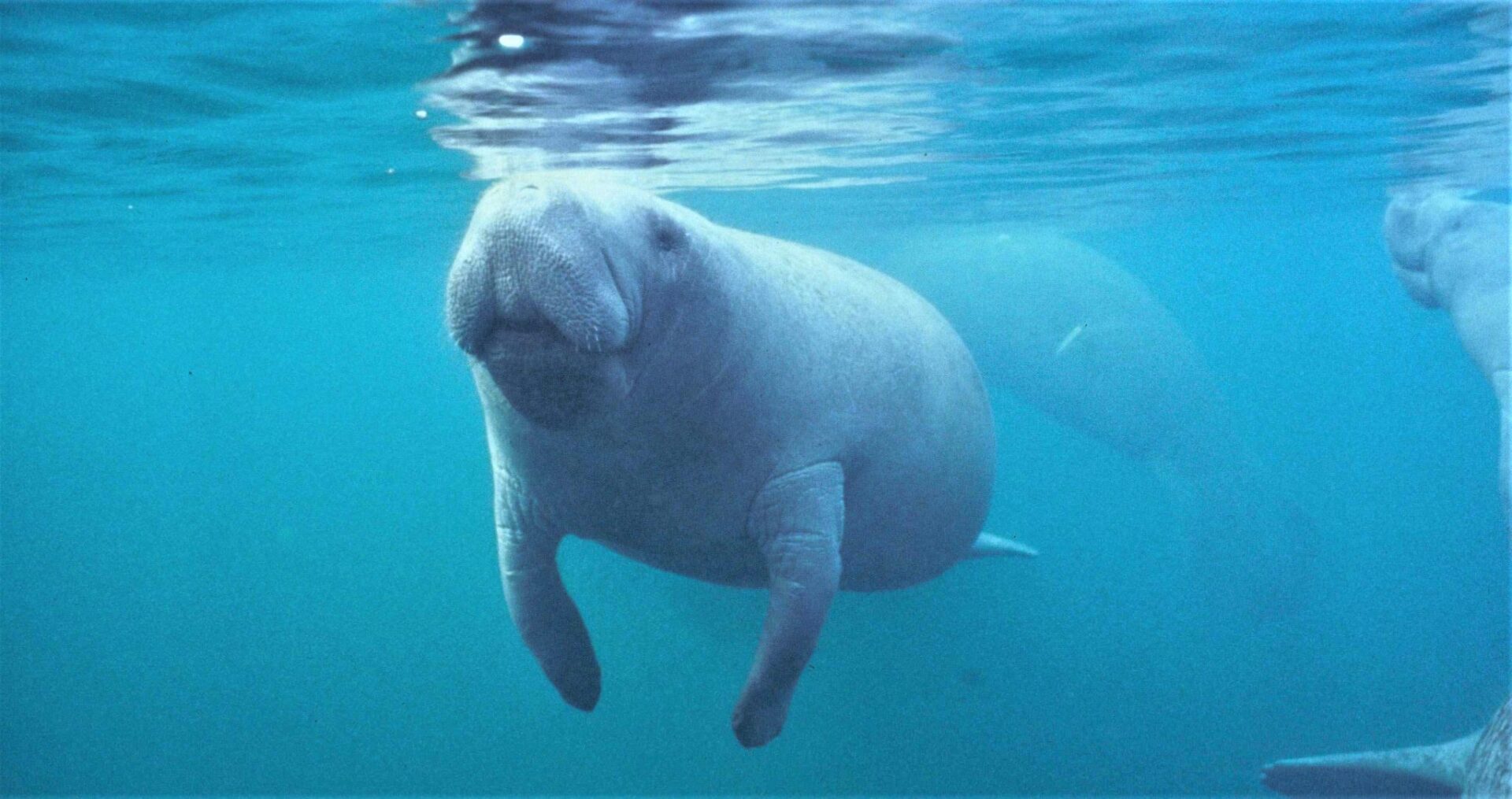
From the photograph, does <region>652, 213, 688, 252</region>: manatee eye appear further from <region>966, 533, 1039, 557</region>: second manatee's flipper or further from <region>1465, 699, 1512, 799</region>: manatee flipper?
<region>966, 533, 1039, 557</region>: second manatee's flipper

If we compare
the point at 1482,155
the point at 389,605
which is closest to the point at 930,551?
the point at 1482,155

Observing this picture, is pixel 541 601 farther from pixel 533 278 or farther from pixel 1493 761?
pixel 1493 761

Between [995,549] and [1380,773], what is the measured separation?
2.89 m

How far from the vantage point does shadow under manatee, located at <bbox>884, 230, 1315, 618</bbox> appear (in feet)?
35.9

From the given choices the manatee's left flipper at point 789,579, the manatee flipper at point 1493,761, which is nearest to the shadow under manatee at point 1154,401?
the manatee flipper at point 1493,761

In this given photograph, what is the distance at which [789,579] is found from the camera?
4.25m

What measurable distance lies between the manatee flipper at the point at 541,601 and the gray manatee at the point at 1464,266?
248 inches

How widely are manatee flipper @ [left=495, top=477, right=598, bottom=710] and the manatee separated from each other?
14.1 ft

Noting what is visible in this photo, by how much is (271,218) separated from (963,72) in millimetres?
12440

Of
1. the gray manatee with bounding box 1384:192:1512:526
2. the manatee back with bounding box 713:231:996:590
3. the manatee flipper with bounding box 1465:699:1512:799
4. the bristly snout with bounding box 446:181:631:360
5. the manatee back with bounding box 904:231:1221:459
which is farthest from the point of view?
the manatee back with bounding box 904:231:1221:459

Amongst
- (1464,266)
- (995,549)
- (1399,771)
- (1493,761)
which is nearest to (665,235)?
(1493,761)

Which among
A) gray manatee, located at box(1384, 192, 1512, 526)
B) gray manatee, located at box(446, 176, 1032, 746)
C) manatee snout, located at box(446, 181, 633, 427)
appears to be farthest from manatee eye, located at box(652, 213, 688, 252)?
gray manatee, located at box(1384, 192, 1512, 526)

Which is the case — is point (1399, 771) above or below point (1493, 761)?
below

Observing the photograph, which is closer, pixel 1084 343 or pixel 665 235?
pixel 665 235
